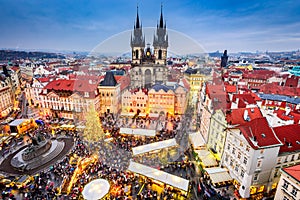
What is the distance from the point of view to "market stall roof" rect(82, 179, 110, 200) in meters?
16.2

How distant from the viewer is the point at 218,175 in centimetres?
2047

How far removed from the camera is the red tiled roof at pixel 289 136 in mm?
18188

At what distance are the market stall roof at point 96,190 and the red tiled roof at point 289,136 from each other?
1906 cm

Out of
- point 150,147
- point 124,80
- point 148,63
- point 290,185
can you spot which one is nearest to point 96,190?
point 150,147

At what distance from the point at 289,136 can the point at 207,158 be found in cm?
995

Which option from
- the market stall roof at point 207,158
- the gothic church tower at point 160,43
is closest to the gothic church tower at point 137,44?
the gothic church tower at point 160,43

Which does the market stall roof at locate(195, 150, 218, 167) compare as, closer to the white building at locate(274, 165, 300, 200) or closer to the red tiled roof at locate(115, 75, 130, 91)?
the white building at locate(274, 165, 300, 200)

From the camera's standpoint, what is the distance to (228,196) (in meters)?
18.9

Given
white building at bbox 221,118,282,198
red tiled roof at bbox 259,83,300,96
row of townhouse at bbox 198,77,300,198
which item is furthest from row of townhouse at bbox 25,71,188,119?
white building at bbox 221,118,282,198

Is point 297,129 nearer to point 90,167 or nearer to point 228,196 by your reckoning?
point 228,196

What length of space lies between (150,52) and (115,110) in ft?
86.3

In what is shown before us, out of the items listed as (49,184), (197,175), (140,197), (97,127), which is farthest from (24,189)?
(197,175)

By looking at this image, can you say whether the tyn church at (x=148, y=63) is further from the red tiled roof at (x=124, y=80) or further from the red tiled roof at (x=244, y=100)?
the red tiled roof at (x=244, y=100)

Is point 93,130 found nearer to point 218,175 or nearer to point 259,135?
point 218,175
